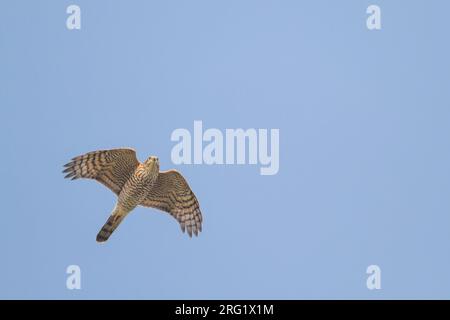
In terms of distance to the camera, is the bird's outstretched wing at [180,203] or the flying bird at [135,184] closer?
the flying bird at [135,184]

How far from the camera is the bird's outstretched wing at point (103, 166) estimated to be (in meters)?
18.3

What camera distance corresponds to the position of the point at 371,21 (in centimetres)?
2212

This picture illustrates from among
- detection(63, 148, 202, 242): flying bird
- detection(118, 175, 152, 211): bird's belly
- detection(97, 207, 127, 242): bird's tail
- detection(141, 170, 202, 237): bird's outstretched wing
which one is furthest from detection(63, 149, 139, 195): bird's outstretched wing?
detection(141, 170, 202, 237): bird's outstretched wing

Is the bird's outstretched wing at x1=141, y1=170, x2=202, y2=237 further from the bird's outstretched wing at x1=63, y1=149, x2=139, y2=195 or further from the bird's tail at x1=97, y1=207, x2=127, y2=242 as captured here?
the bird's outstretched wing at x1=63, y1=149, x2=139, y2=195

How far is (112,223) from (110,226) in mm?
64

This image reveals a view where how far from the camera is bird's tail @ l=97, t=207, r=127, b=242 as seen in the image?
61.0 ft

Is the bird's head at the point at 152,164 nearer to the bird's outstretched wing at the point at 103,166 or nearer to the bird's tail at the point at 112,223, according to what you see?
the bird's outstretched wing at the point at 103,166

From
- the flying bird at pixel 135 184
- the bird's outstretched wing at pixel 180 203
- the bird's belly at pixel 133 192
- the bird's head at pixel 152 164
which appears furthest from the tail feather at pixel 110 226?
the bird's head at pixel 152 164
